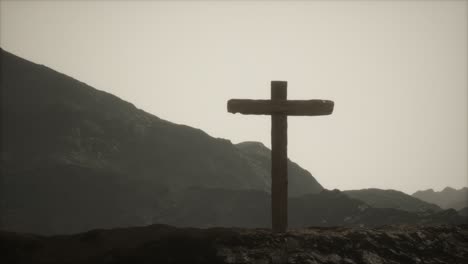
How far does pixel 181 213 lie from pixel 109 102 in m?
38.0

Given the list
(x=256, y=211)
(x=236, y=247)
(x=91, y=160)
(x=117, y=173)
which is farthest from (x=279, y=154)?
(x=91, y=160)

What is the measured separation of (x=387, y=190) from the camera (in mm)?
93500

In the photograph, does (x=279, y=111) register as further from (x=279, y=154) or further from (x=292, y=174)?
(x=292, y=174)

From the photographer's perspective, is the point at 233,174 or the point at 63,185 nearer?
the point at 63,185

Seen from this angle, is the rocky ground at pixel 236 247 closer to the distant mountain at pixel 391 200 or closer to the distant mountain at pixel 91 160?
the distant mountain at pixel 91 160

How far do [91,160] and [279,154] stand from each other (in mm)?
67910

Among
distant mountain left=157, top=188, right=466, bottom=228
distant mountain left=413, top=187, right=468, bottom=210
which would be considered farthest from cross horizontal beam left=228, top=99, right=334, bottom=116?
distant mountain left=413, top=187, right=468, bottom=210

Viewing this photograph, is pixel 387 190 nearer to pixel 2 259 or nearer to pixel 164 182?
pixel 164 182

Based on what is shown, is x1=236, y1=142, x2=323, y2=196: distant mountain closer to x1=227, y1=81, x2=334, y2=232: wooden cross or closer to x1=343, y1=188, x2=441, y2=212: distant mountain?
x1=343, y1=188, x2=441, y2=212: distant mountain

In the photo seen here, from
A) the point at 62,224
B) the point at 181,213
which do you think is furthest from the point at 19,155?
the point at 181,213

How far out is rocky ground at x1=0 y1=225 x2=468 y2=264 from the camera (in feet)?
22.8

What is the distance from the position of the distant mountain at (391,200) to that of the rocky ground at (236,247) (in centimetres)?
7251

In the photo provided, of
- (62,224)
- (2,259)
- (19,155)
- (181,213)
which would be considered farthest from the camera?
(19,155)

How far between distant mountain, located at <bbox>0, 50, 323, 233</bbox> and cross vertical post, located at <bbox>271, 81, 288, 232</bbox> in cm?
5319
